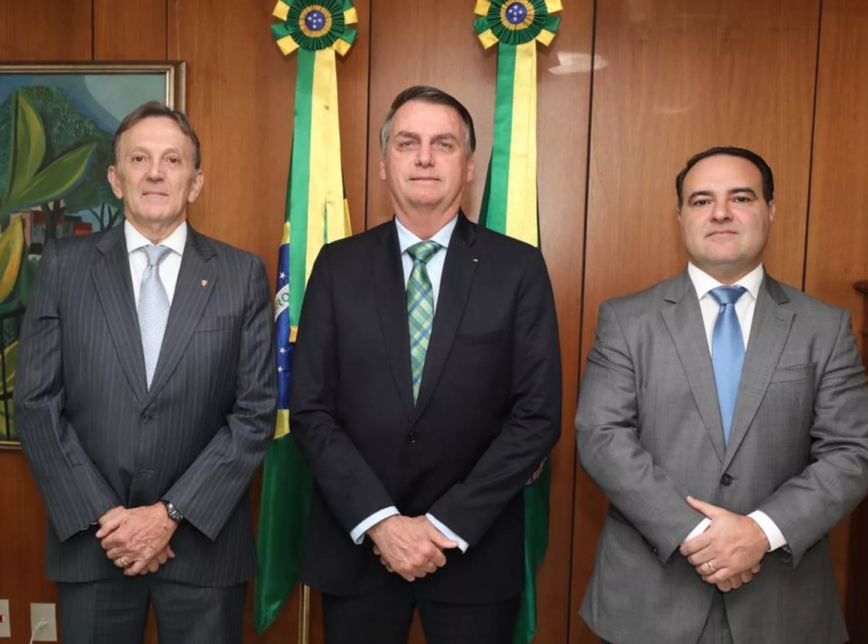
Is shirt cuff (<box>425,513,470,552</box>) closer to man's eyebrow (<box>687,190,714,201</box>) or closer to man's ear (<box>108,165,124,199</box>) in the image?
man's eyebrow (<box>687,190,714,201</box>)

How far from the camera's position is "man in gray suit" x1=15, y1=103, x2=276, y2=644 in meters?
1.94

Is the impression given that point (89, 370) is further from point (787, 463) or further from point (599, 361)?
point (787, 463)

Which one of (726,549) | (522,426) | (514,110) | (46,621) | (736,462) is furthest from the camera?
(46,621)

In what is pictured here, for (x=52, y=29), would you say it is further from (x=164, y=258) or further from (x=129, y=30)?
(x=164, y=258)

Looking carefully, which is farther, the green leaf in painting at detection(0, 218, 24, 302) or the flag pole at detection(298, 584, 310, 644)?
the green leaf in painting at detection(0, 218, 24, 302)

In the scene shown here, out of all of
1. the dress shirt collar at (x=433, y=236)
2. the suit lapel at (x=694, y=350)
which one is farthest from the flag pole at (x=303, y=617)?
the suit lapel at (x=694, y=350)

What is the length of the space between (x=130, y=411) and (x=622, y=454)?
3.93 ft

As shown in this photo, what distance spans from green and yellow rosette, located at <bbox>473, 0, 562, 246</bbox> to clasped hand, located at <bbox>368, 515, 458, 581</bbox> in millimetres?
1092

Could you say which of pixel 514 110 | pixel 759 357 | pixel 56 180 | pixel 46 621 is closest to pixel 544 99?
pixel 514 110

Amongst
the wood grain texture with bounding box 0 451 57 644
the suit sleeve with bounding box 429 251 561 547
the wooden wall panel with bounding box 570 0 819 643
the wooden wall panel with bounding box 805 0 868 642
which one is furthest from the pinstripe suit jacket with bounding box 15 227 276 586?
the wooden wall panel with bounding box 805 0 868 642

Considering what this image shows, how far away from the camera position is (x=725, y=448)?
6.08 feet

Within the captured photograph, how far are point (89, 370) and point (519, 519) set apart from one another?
115 centimetres

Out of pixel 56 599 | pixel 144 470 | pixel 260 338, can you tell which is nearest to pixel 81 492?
pixel 144 470

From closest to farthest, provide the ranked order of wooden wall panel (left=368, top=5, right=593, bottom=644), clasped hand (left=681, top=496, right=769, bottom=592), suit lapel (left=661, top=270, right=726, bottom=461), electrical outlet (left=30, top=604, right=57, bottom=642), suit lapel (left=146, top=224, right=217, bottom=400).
→ clasped hand (left=681, top=496, right=769, bottom=592), suit lapel (left=661, top=270, right=726, bottom=461), suit lapel (left=146, top=224, right=217, bottom=400), wooden wall panel (left=368, top=5, right=593, bottom=644), electrical outlet (left=30, top=604, right=57, bottom=642)
